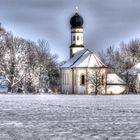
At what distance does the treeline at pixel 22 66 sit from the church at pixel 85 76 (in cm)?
469

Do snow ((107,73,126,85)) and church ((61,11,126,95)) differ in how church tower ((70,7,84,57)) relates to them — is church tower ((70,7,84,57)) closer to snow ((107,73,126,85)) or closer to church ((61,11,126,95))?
church ((61,11,126,95))

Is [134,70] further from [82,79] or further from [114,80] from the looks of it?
[82,79]

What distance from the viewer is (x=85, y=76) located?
313ft

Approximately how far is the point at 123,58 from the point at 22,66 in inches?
1471

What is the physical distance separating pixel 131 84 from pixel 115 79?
4.64 meters

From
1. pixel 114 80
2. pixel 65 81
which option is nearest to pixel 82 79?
pixel 65 81

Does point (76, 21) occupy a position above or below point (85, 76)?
above

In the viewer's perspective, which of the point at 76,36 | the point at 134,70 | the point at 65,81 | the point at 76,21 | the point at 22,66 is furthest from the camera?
the point at 134,70

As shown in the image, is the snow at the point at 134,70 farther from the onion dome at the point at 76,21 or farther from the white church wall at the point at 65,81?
the white church wall at the point at 65,81

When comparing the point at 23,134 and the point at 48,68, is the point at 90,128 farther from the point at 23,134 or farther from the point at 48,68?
the point at 48,68

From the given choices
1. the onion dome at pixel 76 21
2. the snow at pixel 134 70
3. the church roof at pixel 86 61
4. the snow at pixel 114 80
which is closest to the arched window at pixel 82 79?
the church roof at pixel 86 61

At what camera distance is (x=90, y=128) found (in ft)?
69.7

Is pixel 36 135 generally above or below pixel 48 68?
below

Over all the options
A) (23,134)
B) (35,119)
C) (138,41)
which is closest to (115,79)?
(138,41)
